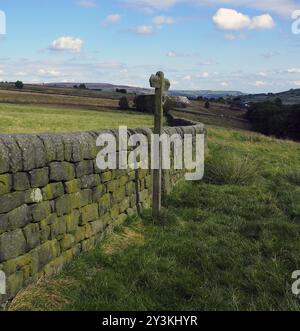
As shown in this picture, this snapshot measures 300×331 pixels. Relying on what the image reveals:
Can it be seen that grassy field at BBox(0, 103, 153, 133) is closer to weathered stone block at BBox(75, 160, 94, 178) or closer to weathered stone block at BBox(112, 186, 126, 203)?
weathered stone block at BBox(112, 186, 126, 203)

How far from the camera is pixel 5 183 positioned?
4625 mm

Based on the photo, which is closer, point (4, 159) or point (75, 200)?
point (4, 159)

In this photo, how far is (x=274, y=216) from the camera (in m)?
8.48

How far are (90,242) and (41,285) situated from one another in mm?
1444

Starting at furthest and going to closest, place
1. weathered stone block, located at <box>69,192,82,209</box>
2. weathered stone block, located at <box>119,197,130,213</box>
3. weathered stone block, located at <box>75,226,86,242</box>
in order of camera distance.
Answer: weathered stone block, located at <box>119,197,130,213</box>, weathered stone block, located at <box>75,226,86,242</box>, weathered stone block, located at <box>69,192,82,209</box>

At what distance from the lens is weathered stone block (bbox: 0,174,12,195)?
15.0 feet

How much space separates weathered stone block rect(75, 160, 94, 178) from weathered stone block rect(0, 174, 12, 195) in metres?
1.50

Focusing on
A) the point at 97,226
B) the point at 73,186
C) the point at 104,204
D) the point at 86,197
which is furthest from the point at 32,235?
the point at 104,204

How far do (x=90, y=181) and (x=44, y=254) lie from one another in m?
1.48

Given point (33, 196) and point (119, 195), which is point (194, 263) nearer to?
point (119, 195)

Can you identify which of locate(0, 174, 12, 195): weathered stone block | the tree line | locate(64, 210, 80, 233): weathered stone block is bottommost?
the tree line

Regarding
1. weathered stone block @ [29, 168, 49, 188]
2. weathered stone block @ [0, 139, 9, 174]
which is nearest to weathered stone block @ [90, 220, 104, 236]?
weathered stone block @ [29, 168, 49, 188]

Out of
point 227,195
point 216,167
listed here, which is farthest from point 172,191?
point 216,167
